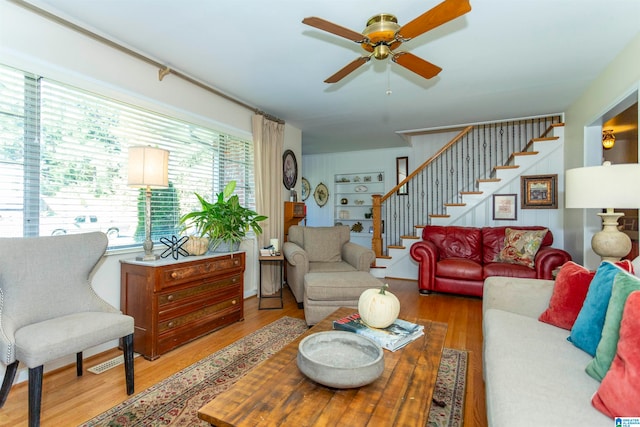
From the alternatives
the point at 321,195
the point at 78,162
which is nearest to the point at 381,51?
the point at 78,162

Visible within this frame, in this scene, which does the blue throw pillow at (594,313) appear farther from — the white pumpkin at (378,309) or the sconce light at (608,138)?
the sconce light at (608,138)

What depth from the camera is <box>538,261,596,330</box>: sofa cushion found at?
166cm

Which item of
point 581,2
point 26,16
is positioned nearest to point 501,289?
point 581,2

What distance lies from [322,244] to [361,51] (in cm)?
228

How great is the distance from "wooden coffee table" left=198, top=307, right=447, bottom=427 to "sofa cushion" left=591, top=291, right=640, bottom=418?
53cm

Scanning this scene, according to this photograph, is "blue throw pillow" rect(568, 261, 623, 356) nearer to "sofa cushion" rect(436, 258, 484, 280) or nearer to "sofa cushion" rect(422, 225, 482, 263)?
"sofa cushion" rect(436, 258, 484, 280)

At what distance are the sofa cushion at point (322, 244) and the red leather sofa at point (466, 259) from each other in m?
1.06

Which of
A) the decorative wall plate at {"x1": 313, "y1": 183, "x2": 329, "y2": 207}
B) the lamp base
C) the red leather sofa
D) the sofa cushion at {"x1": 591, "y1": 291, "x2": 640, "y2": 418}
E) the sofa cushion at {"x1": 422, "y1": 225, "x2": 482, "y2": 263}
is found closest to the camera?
the sofa cushion at {"x1": 591, "y1": 291, "x2": 640, "y2": 418}

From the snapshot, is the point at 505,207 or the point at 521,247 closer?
the point at 521,247

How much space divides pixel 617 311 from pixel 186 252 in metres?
2.85

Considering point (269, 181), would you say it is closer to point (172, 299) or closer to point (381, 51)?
point (172, 299)

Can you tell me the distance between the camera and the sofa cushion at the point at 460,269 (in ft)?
12.8

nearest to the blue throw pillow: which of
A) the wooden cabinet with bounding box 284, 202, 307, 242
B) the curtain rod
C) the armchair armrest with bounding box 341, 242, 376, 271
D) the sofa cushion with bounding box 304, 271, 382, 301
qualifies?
the sofa cushion with bounding box 304, 271, 382, 301

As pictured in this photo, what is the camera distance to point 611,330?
1.18 m
